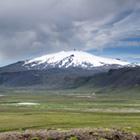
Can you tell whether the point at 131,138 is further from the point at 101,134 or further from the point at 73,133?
the point at 73,133

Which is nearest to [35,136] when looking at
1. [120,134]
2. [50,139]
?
[50,139]

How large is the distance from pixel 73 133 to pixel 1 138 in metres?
4.59

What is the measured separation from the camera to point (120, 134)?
94.9 ft

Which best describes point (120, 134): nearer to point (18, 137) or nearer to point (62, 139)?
point (62, 139)

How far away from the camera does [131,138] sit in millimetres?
28812

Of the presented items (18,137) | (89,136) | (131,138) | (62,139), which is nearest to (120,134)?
(131,138)

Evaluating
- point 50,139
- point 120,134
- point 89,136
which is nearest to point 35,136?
point 50,139

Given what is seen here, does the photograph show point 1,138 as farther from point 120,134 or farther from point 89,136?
point 120,134

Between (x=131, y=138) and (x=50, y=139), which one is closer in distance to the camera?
(x=50, y=139)

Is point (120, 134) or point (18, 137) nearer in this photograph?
point (18, 137)

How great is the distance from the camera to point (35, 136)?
27234 mm

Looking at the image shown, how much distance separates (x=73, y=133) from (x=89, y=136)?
106cm

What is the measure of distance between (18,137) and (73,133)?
3.54 meters

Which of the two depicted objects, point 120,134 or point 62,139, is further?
point 120,134
